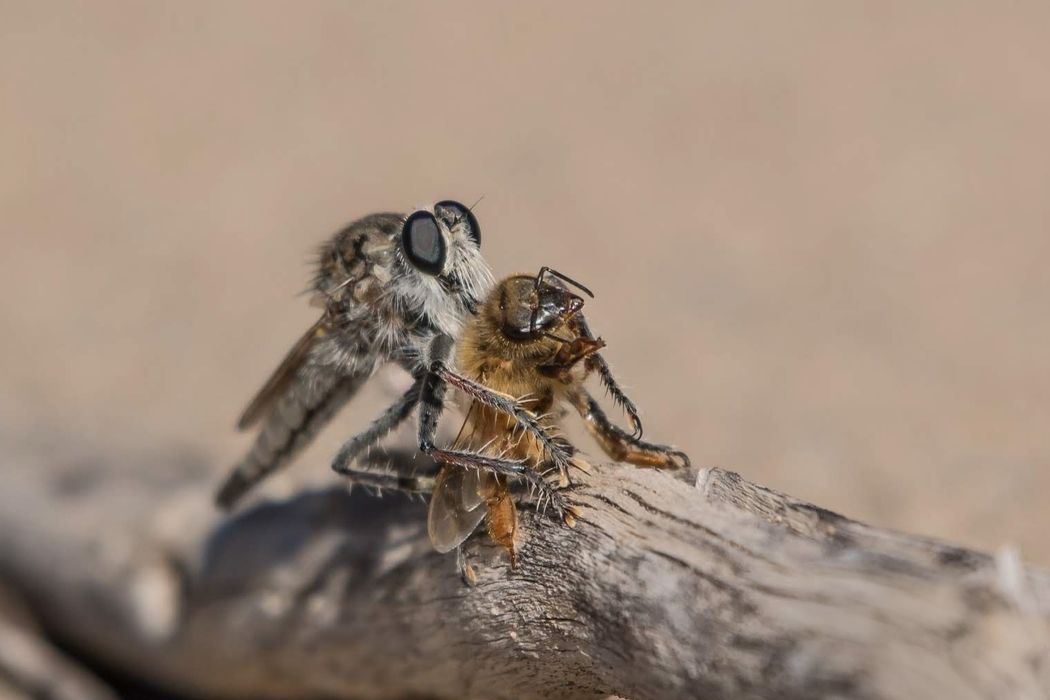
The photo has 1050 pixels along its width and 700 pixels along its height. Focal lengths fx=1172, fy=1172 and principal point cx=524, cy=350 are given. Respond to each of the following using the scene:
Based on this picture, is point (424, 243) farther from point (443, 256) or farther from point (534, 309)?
point (534, 309)

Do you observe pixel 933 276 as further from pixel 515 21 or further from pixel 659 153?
pixel 515 21

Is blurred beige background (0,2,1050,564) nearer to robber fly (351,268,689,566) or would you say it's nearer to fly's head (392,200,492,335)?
fly's head (392,200,492,335)

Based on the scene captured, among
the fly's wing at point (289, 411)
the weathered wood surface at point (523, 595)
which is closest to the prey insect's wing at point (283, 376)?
the fly's wing at point (289, 411)

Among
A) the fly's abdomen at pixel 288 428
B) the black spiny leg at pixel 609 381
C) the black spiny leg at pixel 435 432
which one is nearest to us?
the black spiny leg at pixel 435 432

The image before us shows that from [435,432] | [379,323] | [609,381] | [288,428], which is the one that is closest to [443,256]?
[379,323]

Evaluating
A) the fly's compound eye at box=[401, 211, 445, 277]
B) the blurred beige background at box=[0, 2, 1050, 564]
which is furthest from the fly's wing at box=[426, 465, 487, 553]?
the blurred beige background at box=[0, 2, 1050, 564]

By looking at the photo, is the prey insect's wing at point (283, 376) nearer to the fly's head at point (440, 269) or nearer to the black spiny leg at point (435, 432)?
the fly's head at point (440, 269)
